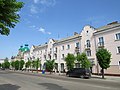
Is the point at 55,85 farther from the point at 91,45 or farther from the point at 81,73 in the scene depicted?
the point at 91,45

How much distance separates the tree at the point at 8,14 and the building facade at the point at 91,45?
104ft

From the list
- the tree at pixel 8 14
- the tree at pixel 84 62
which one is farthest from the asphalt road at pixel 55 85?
the tree at pixel 84 62

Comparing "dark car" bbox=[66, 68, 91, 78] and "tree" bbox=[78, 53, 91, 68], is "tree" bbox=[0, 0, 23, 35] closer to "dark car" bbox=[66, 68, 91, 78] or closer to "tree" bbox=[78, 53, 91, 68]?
"dark car" bbox=[66, 68, 91, 78]

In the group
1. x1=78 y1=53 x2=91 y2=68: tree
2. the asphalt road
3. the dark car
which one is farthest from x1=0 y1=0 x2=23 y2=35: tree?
x1=78 y1=53 x2=91 y2=68: tree

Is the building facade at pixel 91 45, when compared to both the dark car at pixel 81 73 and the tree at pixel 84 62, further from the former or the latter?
the dark car at pixel 81 73

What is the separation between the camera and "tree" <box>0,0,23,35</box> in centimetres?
831

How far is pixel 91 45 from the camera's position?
1731 inches

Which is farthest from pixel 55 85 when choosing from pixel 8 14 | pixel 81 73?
pixel 81 73

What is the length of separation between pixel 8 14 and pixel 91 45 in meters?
36.7

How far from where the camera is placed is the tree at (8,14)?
831cm

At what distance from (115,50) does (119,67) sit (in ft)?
12.4

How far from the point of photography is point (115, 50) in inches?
1502

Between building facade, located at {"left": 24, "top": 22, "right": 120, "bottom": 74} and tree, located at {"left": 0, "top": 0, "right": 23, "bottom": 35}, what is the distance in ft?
104

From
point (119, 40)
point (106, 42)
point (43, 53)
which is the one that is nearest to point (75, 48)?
point (106, 42)
